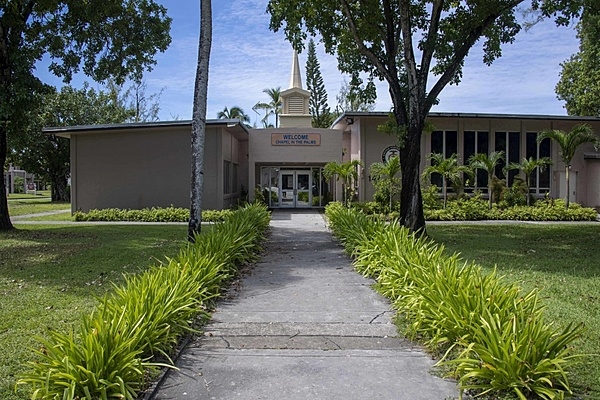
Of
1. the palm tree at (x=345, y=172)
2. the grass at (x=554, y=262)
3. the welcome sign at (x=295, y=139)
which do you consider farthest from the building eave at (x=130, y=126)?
the grass at (x=554, y=262)

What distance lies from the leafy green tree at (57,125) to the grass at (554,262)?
31105 millimetres

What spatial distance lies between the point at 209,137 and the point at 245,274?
568 inches

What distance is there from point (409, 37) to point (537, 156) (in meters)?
15.5

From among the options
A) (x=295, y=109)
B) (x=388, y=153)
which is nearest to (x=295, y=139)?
(x=295, y=109)

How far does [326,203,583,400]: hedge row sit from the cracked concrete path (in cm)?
25

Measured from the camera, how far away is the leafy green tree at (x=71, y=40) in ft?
48.1

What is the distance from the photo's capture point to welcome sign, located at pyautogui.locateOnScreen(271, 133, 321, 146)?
26.9 meters

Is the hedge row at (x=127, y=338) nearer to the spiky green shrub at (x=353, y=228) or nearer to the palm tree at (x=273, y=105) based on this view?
the spiky green shrub at (x=353, y=228)

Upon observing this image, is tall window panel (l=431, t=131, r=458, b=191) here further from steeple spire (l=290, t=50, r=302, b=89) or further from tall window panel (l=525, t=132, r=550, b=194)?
steeple spire (l=290, t=50, r=302, b=89)

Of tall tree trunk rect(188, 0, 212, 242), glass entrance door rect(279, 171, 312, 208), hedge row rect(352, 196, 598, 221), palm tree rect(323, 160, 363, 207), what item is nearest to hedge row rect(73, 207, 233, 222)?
palm tree rect(323, 160, 363, 207)

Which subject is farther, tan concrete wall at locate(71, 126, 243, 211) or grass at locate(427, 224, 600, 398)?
tan concrete wall at locate(71, 126, 243, 211)

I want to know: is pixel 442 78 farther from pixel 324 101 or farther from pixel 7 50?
pixel 324 101

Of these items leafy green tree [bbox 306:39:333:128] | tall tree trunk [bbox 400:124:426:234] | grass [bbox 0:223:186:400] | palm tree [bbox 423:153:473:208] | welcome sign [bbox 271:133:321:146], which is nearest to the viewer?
grass [bbox 0:223:186:400]

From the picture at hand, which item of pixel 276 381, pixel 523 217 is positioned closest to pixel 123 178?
pixel 523 217
